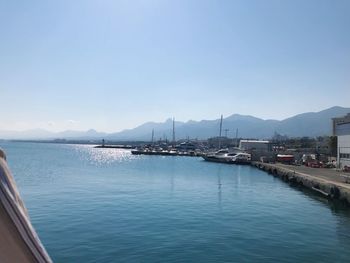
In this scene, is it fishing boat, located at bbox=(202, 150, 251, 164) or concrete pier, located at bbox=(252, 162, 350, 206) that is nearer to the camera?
concrete pier, located at bbox=(252, 162, 350, 206)

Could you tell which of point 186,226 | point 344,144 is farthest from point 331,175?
point 186,226

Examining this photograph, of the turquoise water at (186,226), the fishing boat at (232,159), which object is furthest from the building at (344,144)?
the fishing boat at (232,159)

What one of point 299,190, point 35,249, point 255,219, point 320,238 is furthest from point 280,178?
point 35,249

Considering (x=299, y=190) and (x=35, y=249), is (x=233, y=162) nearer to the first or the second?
(x=299, y=190)

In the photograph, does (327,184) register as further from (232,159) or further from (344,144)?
(232,159)

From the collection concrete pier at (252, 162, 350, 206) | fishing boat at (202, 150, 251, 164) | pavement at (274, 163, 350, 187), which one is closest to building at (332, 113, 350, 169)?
pavement at (274, 163, 350, 187)

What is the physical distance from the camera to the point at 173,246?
17.3 metres

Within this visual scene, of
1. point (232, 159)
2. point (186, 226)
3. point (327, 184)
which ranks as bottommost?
point (186, 226)

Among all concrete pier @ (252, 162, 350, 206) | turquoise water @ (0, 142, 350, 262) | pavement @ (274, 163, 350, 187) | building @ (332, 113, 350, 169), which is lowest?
turquoise water @ (0, 142, 350, 262)

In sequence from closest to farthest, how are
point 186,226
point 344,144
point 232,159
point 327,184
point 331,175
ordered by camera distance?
point 186,226 < point 327,184 < point 331,175 < point 344,144 < point 232,159

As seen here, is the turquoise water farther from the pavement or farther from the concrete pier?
the pavement

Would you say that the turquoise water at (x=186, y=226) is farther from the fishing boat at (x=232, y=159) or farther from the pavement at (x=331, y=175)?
the fishing boat at (x=232, y=159)

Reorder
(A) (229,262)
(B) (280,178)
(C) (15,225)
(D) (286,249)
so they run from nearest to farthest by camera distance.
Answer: (C) (15,225) < (A) (229,262) < (D) (286,249) < (B) (280,178)

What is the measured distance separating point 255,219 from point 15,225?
23.8 m
